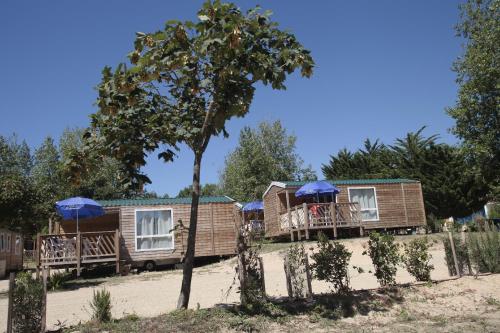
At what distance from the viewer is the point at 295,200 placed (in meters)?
22.7

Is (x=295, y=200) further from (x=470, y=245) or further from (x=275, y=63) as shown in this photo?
(x=275, y=63)

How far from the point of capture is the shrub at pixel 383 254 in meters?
8.51

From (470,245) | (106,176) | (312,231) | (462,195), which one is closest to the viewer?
(470,245)

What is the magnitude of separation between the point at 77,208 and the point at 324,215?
9.83 m

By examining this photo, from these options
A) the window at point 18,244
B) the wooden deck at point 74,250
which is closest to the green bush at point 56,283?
the wooden deck at point 74,250

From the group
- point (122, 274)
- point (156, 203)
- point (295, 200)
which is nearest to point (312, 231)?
point (295, 200)

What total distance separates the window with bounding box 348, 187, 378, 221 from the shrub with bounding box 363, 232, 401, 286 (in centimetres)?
1266

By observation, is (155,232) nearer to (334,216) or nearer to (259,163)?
(334,216)

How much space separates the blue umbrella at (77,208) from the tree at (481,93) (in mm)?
16688

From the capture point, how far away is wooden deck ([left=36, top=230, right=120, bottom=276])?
50.8 ft

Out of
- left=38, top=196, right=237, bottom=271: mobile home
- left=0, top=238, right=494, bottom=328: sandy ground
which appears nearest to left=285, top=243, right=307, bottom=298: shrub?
left=0, top=238, right=494, bottom=328: sandy ground

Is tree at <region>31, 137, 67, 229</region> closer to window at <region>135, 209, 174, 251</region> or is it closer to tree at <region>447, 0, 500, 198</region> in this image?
window at <region>135, 209, 174, 251</region>

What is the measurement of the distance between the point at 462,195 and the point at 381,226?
29.8 ft

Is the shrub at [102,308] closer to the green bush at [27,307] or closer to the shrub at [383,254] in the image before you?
the green bush at [27,307]
